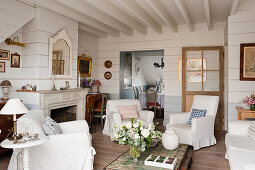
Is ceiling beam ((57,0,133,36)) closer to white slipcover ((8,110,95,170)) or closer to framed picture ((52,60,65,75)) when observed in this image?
framed picture ((52,60,65,75))

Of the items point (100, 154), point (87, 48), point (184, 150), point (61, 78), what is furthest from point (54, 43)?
point (184, 150)

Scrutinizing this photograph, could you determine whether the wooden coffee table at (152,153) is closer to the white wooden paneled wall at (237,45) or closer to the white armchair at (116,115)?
the white armchair at (116,115)

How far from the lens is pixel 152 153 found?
276cm

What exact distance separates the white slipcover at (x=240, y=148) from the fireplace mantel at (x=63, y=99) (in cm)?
315

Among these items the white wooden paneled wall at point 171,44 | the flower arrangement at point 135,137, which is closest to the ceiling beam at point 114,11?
the white wooden paneled wall at point 171,44

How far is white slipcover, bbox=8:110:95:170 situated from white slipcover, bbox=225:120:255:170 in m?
1.79

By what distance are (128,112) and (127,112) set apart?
2 cm

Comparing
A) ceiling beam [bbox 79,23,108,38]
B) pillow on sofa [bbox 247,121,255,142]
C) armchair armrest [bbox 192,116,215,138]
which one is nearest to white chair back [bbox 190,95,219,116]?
armchair armrest [bbox 192,116,215,138]

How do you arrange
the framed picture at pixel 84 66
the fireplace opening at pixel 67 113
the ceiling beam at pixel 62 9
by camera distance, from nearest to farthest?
1. the ceiling beam at pixel 62 9
2. the fireplace opening at pixel 67 113
3. the framed picture at pixel 84 66

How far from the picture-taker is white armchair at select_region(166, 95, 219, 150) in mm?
3893

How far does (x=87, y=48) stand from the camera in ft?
21.1

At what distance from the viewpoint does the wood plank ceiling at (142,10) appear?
3.96 metres

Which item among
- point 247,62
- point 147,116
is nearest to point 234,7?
point 247,62

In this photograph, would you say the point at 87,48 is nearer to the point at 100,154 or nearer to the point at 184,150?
the point at 100,154
